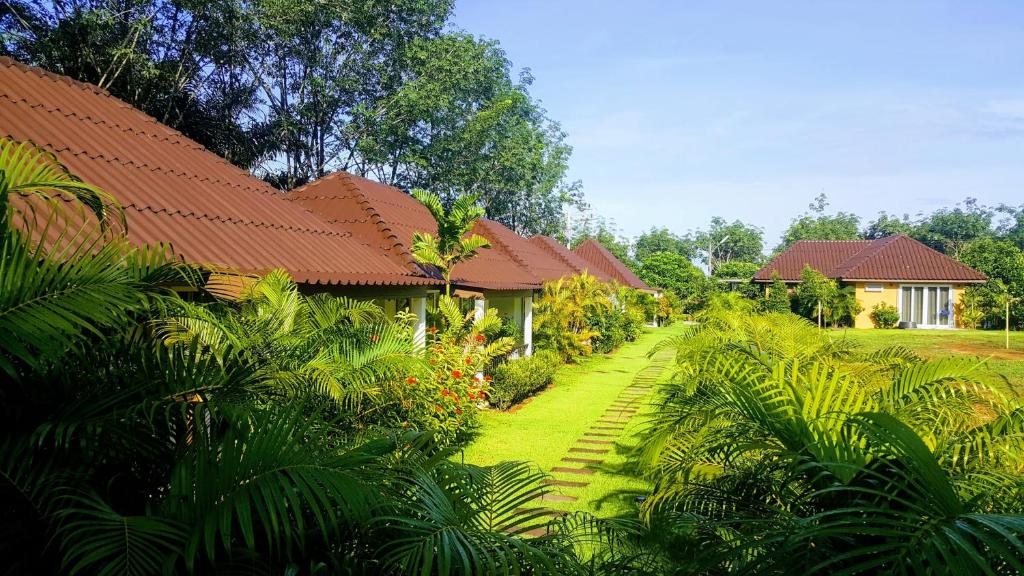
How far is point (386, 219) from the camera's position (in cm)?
1316

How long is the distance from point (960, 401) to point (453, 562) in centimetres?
357

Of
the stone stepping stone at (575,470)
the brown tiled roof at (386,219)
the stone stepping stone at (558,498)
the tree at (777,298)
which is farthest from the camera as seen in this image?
the tree at (777,298)

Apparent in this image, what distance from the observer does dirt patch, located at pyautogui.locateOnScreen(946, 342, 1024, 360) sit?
19922mm

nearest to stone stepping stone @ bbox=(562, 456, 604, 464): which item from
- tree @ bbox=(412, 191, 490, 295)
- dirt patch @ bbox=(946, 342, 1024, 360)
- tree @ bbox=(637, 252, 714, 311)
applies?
tree @ bbox=(412, 191, 490, 295)

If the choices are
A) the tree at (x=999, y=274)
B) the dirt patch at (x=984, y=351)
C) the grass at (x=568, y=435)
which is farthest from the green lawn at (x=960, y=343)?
the grass at (x=568, y=435)

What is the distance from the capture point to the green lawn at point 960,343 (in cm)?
1791

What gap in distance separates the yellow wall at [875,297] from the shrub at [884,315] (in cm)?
27

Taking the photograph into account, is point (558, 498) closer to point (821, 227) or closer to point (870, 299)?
point (870, 299)

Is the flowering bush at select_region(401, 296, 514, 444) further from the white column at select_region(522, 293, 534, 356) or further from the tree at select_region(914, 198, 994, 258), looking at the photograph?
the tree at select_region(914, 198, 994, 258)

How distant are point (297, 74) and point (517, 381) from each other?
713 inches

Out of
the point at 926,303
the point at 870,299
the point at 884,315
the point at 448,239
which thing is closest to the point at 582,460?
the point at 448,239

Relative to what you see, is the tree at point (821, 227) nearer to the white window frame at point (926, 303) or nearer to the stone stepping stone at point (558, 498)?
the white window frame at point (926, 303)

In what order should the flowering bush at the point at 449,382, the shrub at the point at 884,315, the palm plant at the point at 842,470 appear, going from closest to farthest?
the palm plant at the point at 842,470 → the flowering bush at the point at 449,382 → the shrub at the point at 884,315

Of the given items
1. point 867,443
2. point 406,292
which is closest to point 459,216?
point 406,292
